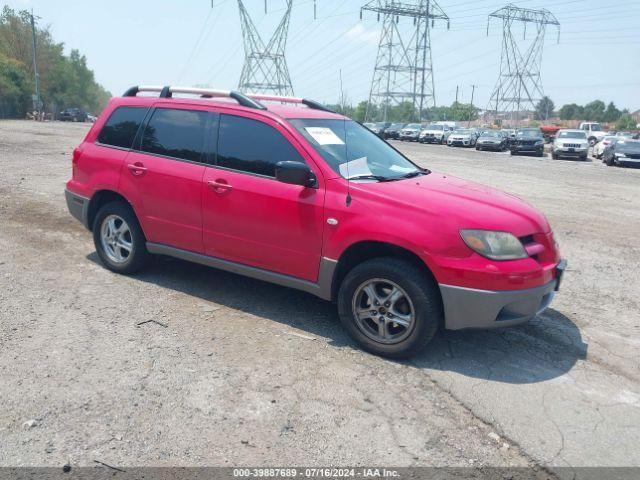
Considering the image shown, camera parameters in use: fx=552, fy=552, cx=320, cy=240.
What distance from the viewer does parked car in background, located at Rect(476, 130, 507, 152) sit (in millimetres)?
35594

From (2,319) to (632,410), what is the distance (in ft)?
15.7

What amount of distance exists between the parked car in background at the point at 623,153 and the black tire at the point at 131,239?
25.4 metres

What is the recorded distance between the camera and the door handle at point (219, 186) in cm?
478

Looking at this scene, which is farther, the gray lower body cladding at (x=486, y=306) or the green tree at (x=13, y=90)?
the green tree at (x=13, y=90)

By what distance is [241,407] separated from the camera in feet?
11.2

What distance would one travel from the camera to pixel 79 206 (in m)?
6.01

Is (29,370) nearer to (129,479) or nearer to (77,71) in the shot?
(129,479)

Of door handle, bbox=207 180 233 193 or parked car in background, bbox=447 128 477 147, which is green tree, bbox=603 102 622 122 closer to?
parked car in background, bbox=447 128 477 147

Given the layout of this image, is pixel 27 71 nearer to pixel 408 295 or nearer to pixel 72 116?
pixel 72 116

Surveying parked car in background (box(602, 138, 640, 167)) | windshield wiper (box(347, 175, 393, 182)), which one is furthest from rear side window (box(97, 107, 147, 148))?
parked car in background (box(602, 138, 640, 167))

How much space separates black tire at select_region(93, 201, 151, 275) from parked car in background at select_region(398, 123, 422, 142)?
43253 mm

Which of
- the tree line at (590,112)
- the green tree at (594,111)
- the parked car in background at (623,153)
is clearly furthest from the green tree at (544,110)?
the parked car in background at (623,153)

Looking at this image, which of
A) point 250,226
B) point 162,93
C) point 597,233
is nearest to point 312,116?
point 250,226

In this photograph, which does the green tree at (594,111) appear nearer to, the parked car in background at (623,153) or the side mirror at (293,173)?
the parked car in background at (623,153)
